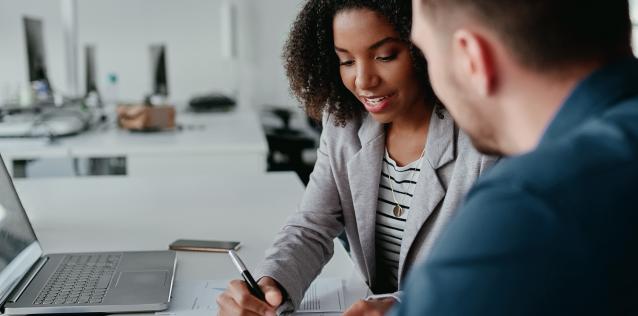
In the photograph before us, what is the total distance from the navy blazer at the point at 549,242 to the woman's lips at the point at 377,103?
83 centimetres

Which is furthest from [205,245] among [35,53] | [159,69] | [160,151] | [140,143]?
[159,69]

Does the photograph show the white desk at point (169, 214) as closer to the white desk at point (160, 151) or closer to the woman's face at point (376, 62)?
the woman's face at point (376, 62)

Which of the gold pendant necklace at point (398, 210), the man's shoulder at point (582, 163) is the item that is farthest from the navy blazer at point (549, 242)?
the gold pendant necklace at point (398, 210)

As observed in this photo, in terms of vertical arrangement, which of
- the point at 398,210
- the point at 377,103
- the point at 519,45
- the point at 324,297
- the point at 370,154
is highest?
the point at 519,45

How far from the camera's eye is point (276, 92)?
5824mm

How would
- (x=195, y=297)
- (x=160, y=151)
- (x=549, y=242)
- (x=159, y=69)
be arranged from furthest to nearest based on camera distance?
1. (x=159, y=69)
2. (x=160, y=151)
3. (x=195, y=297)
4. (x=549, y=242)

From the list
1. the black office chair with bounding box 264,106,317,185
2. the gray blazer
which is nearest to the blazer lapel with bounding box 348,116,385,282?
the gray blazer

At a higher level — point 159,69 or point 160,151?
point 159,69

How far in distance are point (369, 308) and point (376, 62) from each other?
0.53 meters

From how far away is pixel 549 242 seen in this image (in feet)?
1.52

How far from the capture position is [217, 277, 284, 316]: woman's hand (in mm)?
1034

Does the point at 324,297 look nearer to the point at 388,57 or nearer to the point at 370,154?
the point at 370,154

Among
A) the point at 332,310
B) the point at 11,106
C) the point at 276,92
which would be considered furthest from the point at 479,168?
the point at 276,92

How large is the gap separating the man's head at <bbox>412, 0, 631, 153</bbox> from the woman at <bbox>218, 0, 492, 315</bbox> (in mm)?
628
